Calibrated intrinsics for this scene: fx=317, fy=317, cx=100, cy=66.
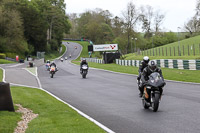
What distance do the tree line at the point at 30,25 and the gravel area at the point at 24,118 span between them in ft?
220

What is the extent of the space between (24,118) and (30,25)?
281ft

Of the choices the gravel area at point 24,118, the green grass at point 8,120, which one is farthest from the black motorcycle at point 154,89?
the green grass at point 8,120

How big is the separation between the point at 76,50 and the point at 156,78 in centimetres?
11599

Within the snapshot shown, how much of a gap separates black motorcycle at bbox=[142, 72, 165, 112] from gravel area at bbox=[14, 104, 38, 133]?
11.7 ft

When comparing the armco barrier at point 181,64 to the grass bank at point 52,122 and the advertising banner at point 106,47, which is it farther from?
the advertising banner at point 106,47

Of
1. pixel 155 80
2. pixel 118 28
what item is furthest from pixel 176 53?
pixel 155 80

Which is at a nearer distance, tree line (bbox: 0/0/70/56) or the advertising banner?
the advertising banner

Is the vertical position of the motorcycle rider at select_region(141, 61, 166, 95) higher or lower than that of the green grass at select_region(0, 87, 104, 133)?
higher

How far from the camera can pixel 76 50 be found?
125 meters

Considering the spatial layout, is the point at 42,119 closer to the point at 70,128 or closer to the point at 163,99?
the point at 70,128

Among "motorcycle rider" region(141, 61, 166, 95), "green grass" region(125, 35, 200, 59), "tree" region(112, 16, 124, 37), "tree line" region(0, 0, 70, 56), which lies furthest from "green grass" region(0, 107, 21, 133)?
"tree" region(112, 16, 124, 37)

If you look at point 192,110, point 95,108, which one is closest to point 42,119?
point 95,108

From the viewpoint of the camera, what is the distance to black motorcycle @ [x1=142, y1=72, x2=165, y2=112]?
9562mm

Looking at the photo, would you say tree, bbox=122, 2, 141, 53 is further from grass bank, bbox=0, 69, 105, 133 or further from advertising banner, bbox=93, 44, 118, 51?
grass bank, bbox=0, 69, 105, 133
